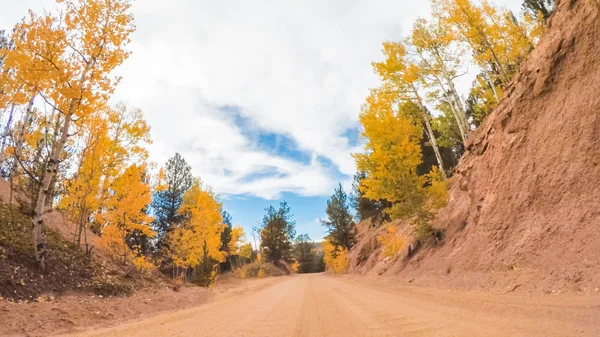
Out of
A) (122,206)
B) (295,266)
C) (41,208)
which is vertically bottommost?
(295,266)

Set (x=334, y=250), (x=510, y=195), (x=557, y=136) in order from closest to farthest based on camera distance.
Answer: (x=557, y=136) < (x=510, y=195) < (x=334, y=250)

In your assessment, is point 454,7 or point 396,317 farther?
point 454,7

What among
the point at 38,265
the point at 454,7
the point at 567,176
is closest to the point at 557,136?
the point at 567,176

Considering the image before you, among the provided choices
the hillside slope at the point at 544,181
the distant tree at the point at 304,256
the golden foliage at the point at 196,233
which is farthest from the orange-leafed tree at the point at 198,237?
the distant tree at the point at 304,256

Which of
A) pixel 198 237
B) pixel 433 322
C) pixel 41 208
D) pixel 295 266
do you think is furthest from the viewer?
pixel 295 266

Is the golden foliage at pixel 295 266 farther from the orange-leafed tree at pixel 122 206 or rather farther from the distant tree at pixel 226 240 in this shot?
the orange-leafed tree at pixel 122 206

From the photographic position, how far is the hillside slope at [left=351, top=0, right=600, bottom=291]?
279 inches

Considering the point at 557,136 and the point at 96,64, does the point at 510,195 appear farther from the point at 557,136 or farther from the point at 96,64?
the point at 96,64

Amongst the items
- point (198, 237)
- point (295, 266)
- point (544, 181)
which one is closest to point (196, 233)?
point (198, 237)

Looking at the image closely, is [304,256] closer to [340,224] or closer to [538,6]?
[340,224]

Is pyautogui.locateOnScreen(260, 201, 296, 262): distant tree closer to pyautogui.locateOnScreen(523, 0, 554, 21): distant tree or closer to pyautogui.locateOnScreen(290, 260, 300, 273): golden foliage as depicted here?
pyautogui.locateOnScreen(290, 260, 300, 273): golden foliage

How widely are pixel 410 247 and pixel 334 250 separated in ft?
100

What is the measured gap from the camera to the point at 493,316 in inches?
173

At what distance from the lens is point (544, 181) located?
343 inches
